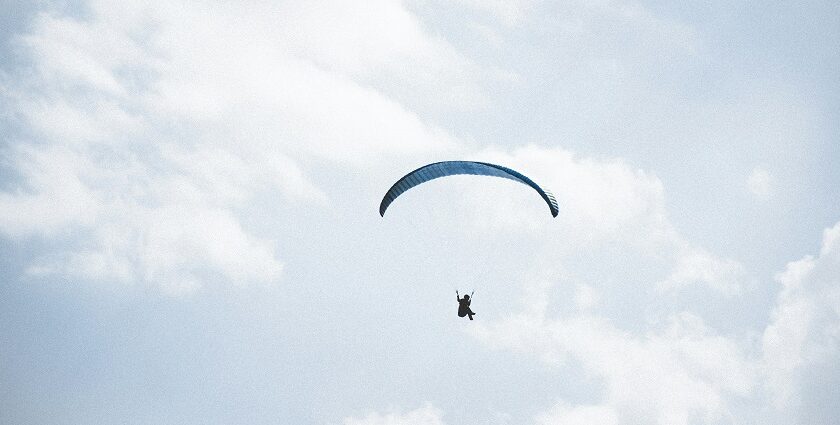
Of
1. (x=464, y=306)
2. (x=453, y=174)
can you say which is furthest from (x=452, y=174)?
(x=464, y=306)

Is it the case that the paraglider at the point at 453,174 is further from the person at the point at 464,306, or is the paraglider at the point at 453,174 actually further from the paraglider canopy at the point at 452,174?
the person at the point at 464,306

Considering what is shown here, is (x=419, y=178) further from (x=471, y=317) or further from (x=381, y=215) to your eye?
(x=471, y=317)

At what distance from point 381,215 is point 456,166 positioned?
3.73 m

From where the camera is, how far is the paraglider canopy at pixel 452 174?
891 inches

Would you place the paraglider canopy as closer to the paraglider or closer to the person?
the paraglider

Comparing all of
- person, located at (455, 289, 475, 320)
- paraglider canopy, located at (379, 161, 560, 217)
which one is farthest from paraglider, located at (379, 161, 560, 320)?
person, located at (455, 289, 475, 320)

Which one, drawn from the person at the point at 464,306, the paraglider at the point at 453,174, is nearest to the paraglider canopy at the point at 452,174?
the paraglider at the point at 453,174

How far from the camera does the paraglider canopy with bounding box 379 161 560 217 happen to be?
22.6 meters

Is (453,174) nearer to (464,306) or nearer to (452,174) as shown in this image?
(452,174)

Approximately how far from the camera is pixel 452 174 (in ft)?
75.9

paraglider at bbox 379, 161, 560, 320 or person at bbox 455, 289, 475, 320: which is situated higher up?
paraglider at bbox 379, 161, 560, 320

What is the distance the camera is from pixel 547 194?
23.3m

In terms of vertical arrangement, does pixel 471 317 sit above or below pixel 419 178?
below

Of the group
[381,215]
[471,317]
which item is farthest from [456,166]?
[471,317]
